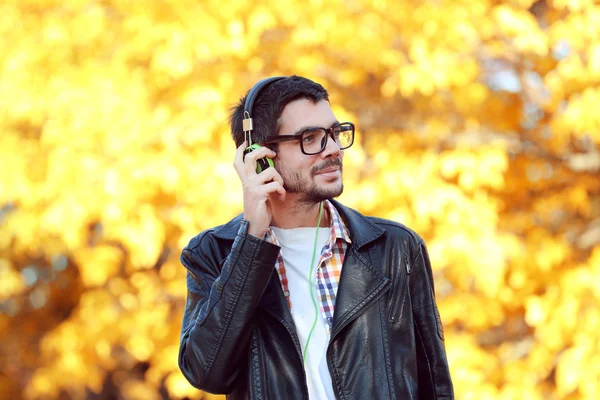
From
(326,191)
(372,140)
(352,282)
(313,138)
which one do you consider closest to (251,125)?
(313,138)

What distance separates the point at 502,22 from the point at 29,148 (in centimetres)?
296

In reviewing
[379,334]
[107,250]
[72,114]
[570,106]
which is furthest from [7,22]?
[379,334]

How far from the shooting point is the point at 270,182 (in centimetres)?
203

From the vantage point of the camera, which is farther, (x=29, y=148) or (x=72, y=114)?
→ (x=29, y=148)

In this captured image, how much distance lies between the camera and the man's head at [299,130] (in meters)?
2.05

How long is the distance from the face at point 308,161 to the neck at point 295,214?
3cm

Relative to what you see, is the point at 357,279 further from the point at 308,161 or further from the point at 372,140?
the point at 372,140

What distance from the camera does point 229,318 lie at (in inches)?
73.5

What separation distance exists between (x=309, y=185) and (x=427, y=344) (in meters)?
0.53

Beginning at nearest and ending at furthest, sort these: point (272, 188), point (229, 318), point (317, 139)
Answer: point (229, 318), point (272, 188), point (317, 139)

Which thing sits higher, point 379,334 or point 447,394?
point 379,334

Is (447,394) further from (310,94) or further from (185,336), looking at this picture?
(310,94)

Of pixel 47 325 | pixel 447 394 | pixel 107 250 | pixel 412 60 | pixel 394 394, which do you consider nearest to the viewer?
pixel 394 394

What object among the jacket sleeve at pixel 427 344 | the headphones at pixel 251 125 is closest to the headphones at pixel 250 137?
the headphones at pixel 251 125
